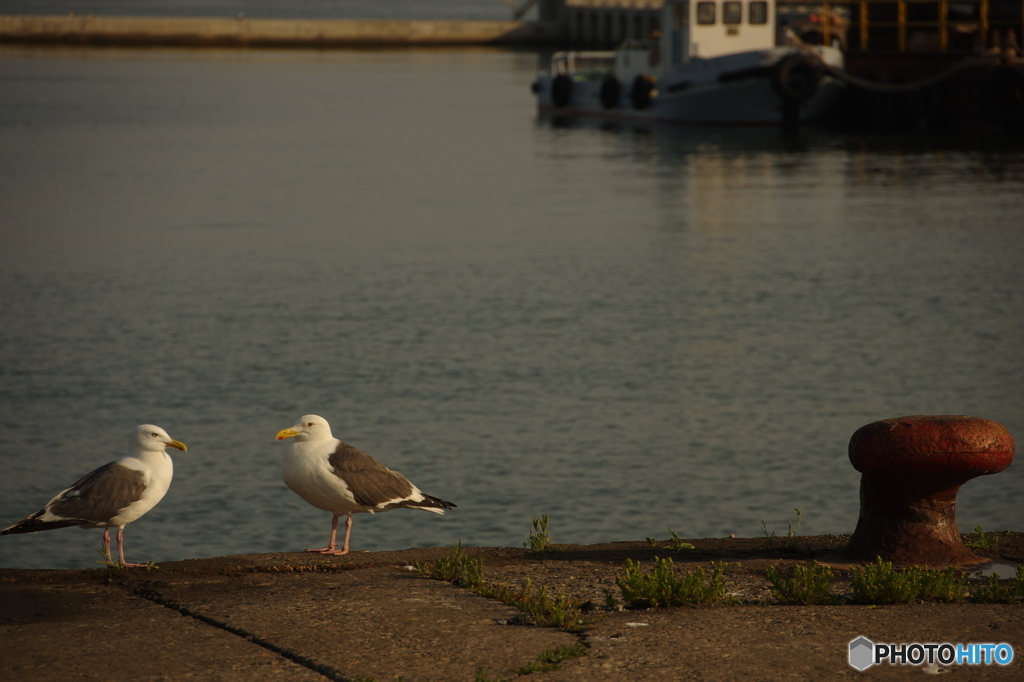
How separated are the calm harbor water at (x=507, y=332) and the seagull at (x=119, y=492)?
311 centimetres

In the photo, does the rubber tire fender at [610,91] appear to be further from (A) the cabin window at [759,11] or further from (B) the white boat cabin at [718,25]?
(A) the cabin window at [759,11]

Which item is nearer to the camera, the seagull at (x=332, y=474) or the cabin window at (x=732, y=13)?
the seagull at (x=332, y=474)

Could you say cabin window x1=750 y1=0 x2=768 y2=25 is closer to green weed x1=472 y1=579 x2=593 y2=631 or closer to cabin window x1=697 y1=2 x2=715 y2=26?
cabin window x1=697 y1=2 x2=715 y2=26

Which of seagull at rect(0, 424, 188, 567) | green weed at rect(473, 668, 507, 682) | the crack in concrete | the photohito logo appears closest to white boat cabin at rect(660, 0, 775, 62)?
seagull at rect(0, 424, 188, 567)

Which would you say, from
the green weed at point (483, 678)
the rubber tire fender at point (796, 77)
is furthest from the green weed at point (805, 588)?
the rubber tire fender at point (796, 77)

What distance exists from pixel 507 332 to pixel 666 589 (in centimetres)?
960

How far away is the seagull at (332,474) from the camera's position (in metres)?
5.70

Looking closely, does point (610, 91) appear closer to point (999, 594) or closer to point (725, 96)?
point (725, 96)

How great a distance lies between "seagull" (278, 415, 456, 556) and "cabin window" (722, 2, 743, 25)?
3538cm

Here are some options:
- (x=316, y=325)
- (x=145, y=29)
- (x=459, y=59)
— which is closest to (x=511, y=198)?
(x=316, y=325)

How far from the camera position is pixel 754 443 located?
10719mm

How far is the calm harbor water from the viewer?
380 inches

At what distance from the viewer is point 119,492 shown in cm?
547

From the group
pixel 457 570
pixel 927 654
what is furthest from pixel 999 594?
pixel 457 570
